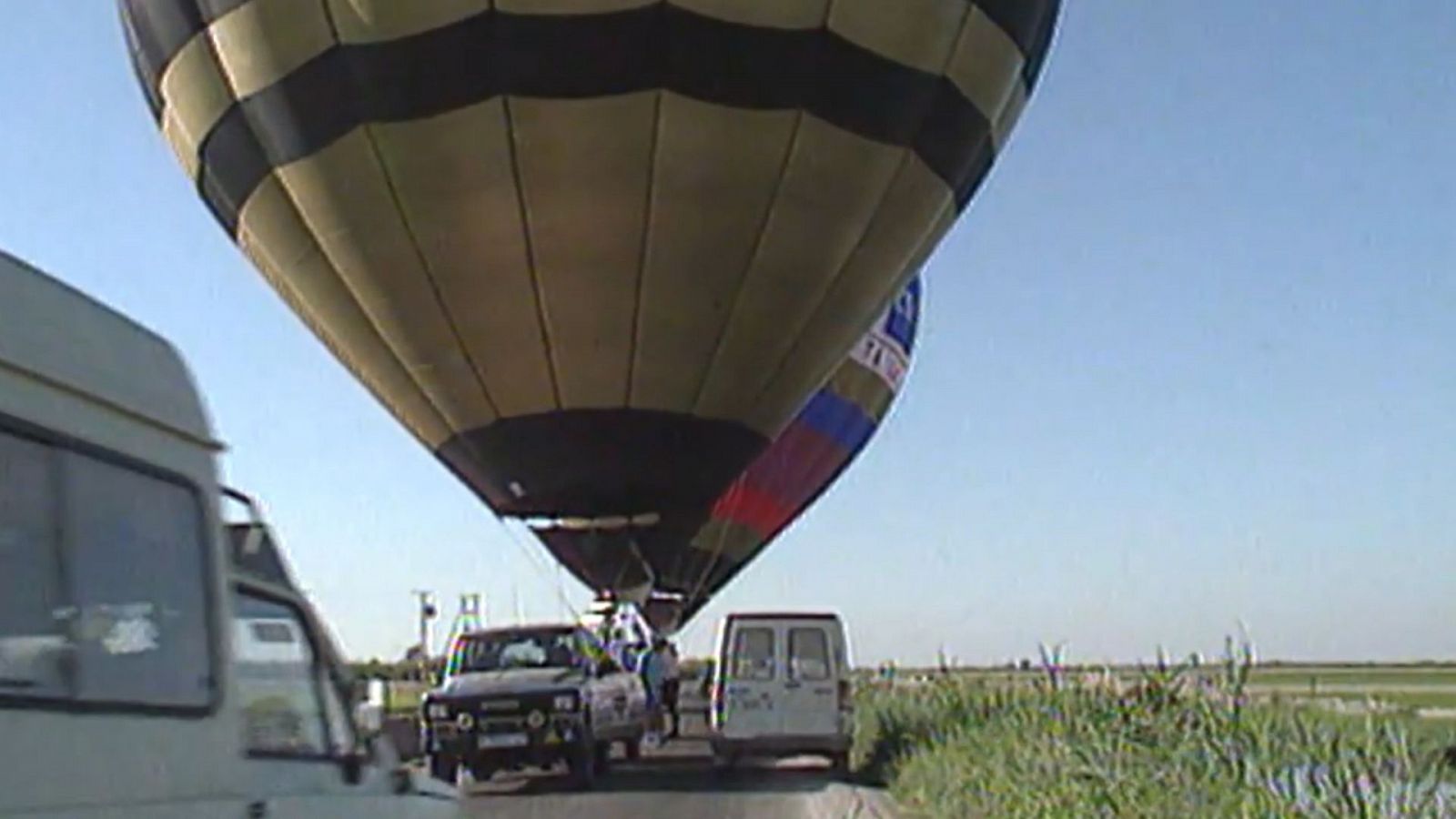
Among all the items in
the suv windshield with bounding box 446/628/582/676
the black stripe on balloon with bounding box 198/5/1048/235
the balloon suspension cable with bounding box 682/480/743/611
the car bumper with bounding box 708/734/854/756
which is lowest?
the car bumper with bounding box 708/734/854/756

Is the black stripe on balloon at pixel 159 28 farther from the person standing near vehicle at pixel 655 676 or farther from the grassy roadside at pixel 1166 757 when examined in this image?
the person standing near vehicle at pixel 655 676

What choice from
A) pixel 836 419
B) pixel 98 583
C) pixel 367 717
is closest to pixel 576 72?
pixel 367 717

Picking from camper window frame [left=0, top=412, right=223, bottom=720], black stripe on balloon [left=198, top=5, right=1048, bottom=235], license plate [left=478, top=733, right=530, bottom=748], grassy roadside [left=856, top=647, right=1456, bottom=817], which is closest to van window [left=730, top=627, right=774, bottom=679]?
license plate [left=478, top=733, right=530, bottom=748]

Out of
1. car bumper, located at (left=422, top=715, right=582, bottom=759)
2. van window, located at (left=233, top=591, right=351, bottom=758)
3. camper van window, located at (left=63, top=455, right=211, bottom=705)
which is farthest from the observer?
car bumper, located at (left=422, top=715, right=582, bottom=759)

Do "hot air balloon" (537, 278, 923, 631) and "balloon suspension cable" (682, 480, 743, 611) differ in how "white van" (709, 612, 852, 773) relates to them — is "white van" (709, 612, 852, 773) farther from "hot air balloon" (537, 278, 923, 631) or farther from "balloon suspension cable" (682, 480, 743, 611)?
"balloon suspension cable" (682, 480, 743, 611)

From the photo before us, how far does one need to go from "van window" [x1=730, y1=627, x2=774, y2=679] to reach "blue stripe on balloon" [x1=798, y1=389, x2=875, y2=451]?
33.9ft

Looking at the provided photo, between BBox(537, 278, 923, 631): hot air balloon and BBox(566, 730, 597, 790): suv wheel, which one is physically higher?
BBox(537, 278, 923, 631): hot air balloon

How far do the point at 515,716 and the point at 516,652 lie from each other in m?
1.64

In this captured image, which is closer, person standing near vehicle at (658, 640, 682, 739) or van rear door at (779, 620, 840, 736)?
van rear door at (779, 620, 840, 736)

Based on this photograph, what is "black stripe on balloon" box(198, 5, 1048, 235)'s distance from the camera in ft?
57.9

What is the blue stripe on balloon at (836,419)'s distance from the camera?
33906 mm

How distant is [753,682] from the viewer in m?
23.0

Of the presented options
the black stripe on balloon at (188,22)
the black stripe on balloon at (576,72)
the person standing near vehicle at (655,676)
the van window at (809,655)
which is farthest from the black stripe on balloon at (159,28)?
the person standing near vehicle at (655,676)

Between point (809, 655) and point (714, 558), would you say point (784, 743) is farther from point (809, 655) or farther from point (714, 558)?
point (714, 558)
